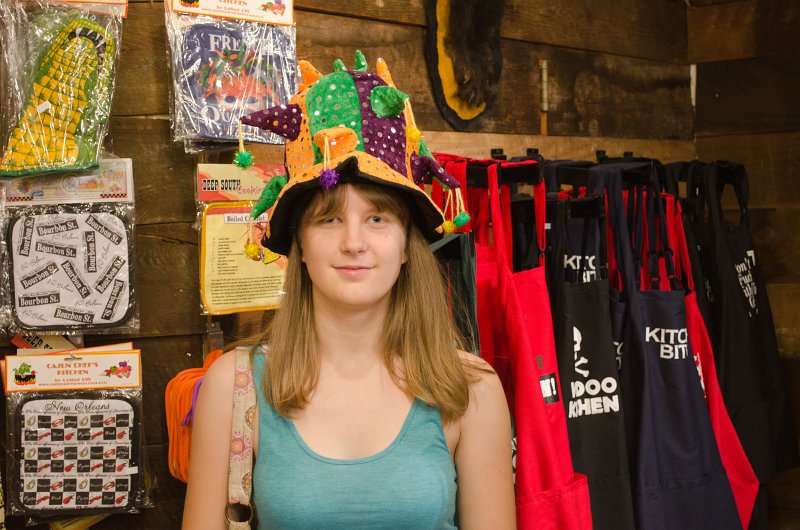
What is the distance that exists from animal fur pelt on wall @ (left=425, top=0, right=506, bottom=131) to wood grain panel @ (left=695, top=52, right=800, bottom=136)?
39.9 inches

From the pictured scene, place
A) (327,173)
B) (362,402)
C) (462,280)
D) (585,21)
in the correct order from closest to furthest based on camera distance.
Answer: (327,173)
(362,402)
(462,280)
(585,21)

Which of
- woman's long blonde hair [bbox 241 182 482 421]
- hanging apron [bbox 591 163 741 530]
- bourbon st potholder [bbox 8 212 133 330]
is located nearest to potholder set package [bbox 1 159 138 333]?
bourbon st potholder [bbox 8 212 133 330]

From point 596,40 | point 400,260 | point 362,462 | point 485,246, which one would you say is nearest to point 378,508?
point 362,462

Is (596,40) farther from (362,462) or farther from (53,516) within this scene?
(53,516)

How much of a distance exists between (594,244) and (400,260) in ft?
2.02

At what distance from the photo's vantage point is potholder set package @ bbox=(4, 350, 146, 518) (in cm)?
188

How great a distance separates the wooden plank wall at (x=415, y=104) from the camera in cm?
196

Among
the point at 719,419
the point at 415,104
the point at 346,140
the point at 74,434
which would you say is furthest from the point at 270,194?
the point at 719,419

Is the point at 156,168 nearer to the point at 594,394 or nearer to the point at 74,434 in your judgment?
the point at 74,434

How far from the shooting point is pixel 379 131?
1441 millimetres

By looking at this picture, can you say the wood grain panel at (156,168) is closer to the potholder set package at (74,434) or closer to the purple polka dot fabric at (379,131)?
the potholder set package at (74,434)

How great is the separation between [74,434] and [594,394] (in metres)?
1.16

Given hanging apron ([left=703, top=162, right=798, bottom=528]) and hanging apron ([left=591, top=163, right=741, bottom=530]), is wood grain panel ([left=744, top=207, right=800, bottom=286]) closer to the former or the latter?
hanging apron ([left=703, top=162, right=798, bottom=528])

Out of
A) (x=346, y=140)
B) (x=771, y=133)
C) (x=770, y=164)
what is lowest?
(x=346, y=140)
